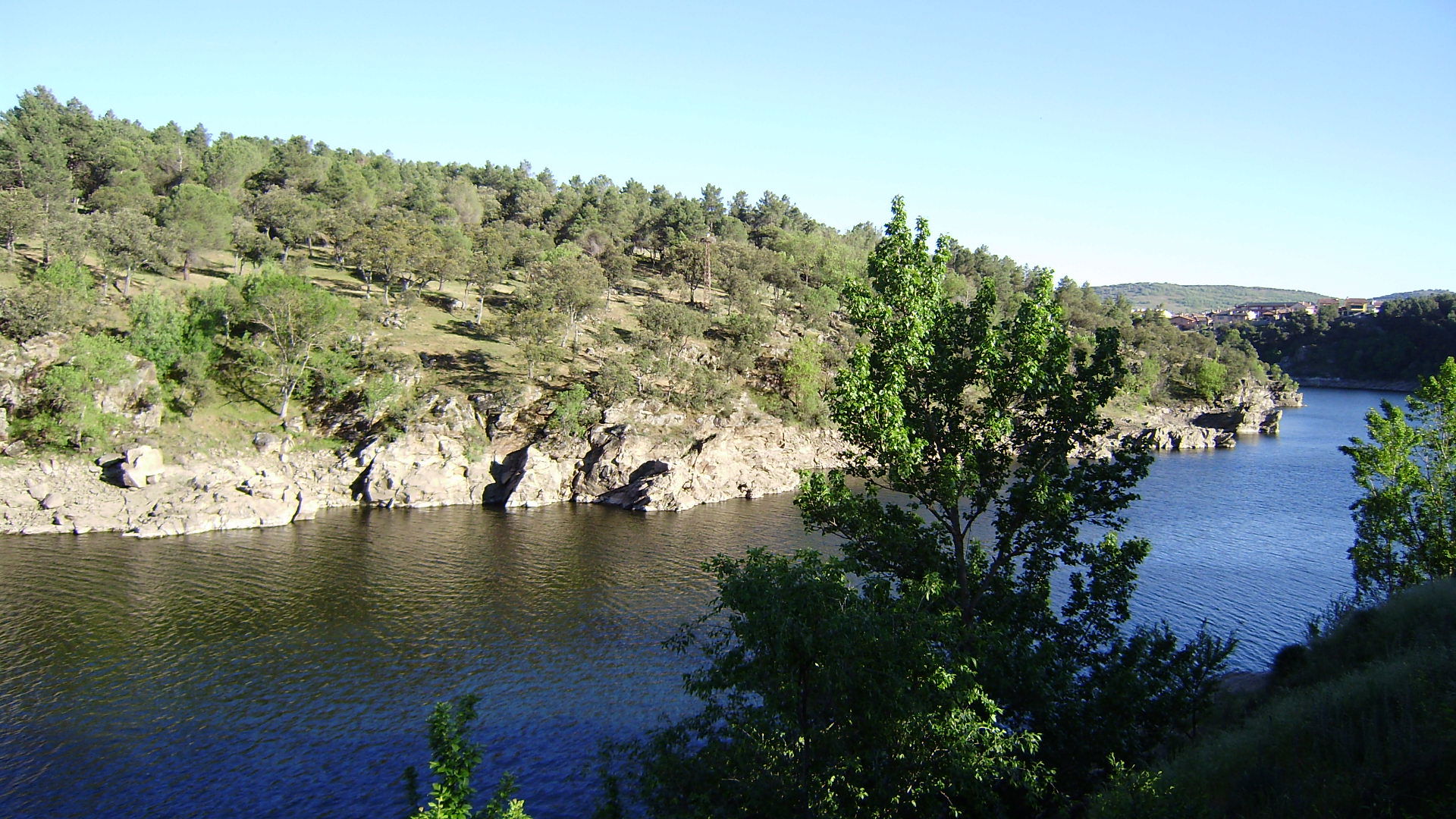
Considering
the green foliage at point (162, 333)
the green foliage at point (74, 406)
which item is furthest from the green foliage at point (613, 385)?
the green foliage at point (74, 406)

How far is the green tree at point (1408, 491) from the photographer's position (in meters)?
35.3

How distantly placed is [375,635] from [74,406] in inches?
1445

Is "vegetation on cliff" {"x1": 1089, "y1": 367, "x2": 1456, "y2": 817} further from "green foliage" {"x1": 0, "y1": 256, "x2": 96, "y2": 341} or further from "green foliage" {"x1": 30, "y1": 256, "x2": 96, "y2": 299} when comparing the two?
"green foliage" {"x1": 30, "y1": 256, "x2": 96, "y2": 299}

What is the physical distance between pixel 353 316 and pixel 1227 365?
136228 millimetres

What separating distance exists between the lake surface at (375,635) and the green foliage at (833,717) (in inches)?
446

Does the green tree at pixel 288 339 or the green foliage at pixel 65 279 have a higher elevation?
the green foliage at pixel 65 279

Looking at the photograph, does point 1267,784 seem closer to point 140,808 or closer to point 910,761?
point 910,761

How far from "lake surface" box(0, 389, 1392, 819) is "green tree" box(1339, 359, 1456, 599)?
5564 mm

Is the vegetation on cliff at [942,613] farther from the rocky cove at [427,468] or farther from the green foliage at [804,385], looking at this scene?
the green foliage at [804,385]

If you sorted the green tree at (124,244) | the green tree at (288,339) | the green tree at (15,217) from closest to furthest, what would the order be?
the green tree at (288,339) < the green tree at (124,244) < the green tree at (15,217)

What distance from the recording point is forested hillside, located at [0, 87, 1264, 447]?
6819cm

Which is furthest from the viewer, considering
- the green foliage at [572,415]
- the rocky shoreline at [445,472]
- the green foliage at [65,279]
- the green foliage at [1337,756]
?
the green foliage at [572,415]

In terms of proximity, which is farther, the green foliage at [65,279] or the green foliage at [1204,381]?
the green foliage at [1204,381]

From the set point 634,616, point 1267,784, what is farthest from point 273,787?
point 1267,784
